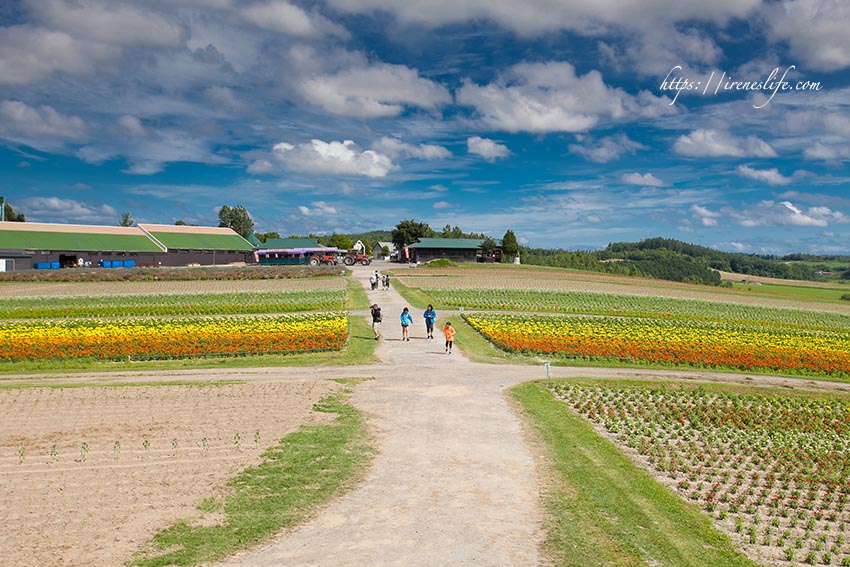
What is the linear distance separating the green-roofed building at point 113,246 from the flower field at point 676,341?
6579cm

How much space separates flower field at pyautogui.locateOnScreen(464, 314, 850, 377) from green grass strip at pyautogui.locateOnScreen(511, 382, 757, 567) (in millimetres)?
13773

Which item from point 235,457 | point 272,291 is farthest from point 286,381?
point 272,291

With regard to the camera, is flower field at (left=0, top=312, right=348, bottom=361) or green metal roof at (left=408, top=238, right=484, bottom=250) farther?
green metal roof at (left=408, top=238, right=484, bottom=250)

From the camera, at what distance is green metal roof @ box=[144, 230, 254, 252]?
3563 inches

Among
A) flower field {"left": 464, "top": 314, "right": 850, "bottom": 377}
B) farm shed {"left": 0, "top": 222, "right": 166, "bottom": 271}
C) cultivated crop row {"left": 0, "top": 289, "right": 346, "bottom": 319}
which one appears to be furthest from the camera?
farm shed {"left": 0, "top": 222, "right": 166, "bottom": 271}

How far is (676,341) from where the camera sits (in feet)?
103

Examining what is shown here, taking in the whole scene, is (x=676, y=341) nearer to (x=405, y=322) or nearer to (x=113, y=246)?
(x=405, y=322)

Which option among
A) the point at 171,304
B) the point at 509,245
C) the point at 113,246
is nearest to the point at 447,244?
the point at 509,245

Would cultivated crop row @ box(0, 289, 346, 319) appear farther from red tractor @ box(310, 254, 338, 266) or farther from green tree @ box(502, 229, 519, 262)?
green tree @ box(502, 229, 519, 262)

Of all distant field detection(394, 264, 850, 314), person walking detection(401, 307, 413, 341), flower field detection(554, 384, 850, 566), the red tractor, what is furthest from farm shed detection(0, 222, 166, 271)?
flower field detection(554, 384, 850, 566)

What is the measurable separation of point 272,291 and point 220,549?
44.7m

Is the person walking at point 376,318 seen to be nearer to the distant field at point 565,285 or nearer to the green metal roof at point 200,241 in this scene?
the distant field at point 565,285

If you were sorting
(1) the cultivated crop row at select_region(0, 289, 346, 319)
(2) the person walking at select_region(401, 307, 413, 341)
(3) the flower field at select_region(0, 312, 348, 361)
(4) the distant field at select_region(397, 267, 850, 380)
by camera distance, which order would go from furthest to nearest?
1. (1) the cultivated crop row at select_region(0, 289, 346, 319)
2. (2) the person walking at select_region(401, 307, 413, 341)
3. (4) the distant field at select_region(397, 267, 850, 380)
4. (3) the flower field at select_region(0, 312, 348, 361)

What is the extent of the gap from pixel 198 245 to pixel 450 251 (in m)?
43.2
